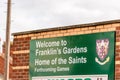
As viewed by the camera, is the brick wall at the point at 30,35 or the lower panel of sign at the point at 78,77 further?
the brick wall at the point at 30,35

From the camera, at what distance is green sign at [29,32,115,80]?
39.9 ft

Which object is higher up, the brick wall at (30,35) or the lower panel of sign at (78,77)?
the brick wall at (30,35)

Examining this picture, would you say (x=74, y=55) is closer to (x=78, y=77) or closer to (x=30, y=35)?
(x=78, y=77)

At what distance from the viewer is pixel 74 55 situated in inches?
504

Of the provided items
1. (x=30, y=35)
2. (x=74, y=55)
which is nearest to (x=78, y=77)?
(x=74, y=55)

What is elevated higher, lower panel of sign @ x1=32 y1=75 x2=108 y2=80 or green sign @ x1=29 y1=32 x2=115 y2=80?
green sign @ x1=29 y1=32 x2=115 y2=80

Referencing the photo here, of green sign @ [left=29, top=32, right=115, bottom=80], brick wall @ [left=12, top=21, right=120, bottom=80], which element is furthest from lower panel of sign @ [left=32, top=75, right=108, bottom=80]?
brick wall @ [left=12, top=21, right=120, bottom=80]

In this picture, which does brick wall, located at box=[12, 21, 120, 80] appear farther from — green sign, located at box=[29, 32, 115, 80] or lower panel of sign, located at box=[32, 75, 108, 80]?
lower panel of sign, located at box=[32, 75, 108, 80]

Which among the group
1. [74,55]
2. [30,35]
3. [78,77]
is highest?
[30,35]

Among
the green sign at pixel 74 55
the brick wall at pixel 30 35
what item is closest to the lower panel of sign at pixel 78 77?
the green sign at pixel 74 55

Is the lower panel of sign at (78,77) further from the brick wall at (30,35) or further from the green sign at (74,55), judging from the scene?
the brick wall at (30,35)

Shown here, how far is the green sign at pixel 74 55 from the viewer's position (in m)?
12.2

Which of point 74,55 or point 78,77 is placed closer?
point 78,77

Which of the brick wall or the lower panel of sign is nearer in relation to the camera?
the lower panel of sign
